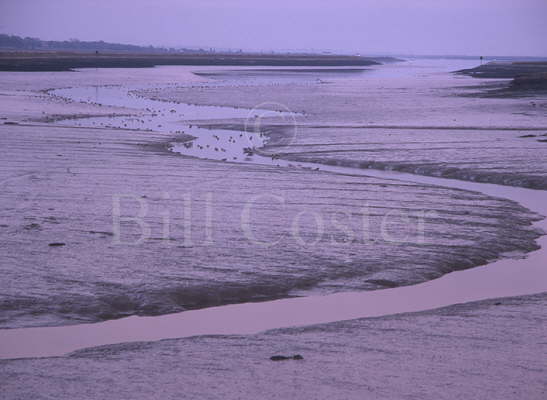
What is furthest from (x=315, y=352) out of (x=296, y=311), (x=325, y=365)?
(x=296, y=311)

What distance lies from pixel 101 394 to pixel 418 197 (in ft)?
37.3

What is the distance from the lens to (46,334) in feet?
30.0

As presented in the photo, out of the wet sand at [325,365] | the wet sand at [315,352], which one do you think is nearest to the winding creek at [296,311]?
the wet sand at [315,352]

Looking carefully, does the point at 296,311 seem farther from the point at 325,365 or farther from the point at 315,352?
the point at 325,365

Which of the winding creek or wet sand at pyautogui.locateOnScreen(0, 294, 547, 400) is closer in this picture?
wet sand at pyautogui.locateOnScreen(0, 294, 547, 400)

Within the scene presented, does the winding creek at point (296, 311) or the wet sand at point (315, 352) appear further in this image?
the winding creek at point (296, 311)

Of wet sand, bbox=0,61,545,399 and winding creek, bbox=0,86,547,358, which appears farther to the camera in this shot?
winding creek, bbox=0,86,547,358

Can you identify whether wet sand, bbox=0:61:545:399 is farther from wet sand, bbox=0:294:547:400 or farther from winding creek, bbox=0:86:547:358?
winding creek, bbox=0:86:547:358

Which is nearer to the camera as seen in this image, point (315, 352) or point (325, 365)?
point (325, 365)

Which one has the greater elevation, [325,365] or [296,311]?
[325,365]

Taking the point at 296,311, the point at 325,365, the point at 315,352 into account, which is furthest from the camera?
the point at 296,311

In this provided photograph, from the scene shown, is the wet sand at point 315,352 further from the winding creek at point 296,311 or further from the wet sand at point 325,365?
the winding creek at point 296,311

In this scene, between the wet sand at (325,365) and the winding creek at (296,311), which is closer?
the wet sand at (325,365)

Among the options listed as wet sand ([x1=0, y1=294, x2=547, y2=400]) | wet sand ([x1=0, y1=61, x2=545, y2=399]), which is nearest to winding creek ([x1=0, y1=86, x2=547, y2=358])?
wet sand ([x1=0, y1=61, x2=545, y2=399])
